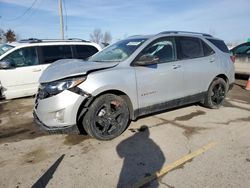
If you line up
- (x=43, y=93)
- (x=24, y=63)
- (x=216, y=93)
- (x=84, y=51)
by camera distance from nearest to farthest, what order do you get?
(x=43, y=93)
(x=216, y=93)
(x=24, y=63)
(x=84, y=51)

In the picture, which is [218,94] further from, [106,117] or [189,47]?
[106,117]

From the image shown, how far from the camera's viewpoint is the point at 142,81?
458 centimetres

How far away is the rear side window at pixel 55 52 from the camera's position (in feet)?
23.6

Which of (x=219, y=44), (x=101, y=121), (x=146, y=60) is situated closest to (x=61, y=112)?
(x=101, y=121)

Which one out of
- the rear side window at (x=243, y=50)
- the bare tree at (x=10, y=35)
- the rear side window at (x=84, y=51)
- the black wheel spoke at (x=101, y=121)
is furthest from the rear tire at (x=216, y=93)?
the bare tree at (x=10, y=35)

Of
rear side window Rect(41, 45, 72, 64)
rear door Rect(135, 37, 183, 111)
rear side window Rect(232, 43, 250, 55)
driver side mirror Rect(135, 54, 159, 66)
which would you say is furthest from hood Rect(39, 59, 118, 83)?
rear side window Rect(232, 43, 250, 55)

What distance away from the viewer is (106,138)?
4.34 metres

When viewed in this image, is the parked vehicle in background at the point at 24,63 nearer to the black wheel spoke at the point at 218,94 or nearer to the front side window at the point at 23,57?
the front side window at the point at 23,57

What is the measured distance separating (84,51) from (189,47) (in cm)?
356

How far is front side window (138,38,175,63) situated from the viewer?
483 centimetres

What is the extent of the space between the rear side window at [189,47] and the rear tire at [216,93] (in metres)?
0.84

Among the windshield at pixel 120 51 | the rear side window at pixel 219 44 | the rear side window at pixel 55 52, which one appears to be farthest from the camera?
the rear side window at pixel 55 52

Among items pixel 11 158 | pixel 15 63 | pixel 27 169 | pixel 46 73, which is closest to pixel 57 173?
pixel 27 169

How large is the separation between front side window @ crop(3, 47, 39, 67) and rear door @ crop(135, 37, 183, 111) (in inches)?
147
